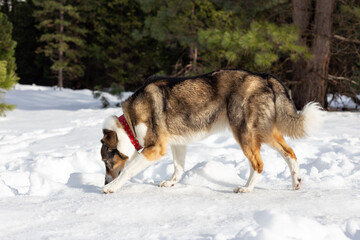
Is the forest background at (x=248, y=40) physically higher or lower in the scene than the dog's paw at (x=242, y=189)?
higher

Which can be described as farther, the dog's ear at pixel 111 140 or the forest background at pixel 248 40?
the forest background at pixel 248 40

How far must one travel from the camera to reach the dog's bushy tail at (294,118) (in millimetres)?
3918

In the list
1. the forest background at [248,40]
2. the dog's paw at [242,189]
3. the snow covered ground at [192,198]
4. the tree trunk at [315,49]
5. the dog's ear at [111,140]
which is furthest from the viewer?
the tree trunk at [315,49]

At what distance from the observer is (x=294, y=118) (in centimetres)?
393

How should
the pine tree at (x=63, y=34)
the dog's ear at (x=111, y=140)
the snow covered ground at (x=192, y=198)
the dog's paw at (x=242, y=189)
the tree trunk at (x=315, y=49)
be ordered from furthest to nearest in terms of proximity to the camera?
1. the pine tree at (x=63, y=34)
2. the tree trunk at (x=315, y=49)
3. the dog's ear at (x=111, y=140)
4. the dog's paw at (x=242, y=189)
5. the snow covered ground at (x=192, y=198)

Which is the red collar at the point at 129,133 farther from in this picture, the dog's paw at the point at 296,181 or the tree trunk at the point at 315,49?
the tree trunk at the point at 315,49

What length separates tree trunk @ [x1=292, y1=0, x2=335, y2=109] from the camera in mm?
9391

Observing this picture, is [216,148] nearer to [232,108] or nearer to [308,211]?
[232,108]

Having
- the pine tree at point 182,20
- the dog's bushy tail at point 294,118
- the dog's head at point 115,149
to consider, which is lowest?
the dog's head at point 115,149

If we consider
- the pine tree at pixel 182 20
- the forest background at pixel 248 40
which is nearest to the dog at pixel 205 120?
the forest background at pixel 248 40

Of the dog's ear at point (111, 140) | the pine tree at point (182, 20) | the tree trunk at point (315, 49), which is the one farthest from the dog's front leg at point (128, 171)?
the pine tree at point (182, 20)

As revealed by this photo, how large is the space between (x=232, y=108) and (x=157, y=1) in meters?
8.92

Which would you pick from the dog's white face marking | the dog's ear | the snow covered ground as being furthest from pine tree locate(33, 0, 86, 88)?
the dog's white face marking

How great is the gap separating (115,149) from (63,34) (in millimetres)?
24601
